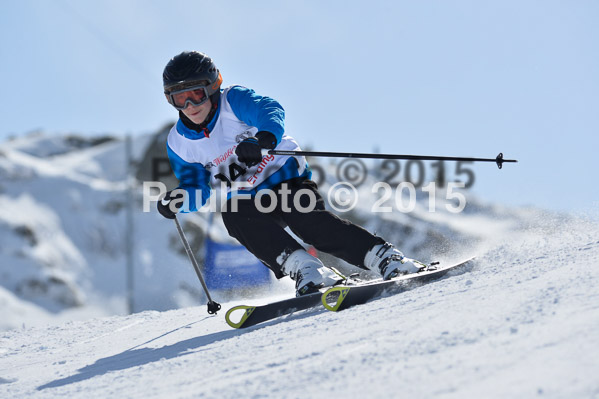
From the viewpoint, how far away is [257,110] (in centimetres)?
323

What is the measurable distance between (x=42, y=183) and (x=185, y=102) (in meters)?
48.2

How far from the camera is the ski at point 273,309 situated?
2893mm

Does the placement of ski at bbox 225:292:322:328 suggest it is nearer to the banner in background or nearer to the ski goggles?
the ski goggles

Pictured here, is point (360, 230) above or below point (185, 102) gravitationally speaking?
below

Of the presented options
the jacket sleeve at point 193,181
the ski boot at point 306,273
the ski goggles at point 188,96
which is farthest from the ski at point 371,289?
→ the ski goggles at point 188,96

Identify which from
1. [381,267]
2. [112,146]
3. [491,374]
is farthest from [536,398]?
[112,146]

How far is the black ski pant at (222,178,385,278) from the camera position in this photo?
10.5 feet

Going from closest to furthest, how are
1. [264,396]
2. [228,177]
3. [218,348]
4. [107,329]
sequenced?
[264,396]
[218,348]
[228,177]
[107,329]

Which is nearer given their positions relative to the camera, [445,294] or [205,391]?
[205,391]

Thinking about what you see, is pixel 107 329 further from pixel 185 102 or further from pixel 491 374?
pixel 491 374

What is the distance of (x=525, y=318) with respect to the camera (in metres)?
1.66

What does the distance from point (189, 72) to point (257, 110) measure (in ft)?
1.37

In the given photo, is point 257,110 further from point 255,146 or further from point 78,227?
point 78,227

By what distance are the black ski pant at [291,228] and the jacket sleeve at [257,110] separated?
1.31 ft
